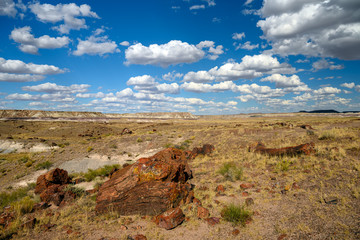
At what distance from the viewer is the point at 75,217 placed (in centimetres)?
813

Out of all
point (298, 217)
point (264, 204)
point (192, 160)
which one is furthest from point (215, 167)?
point (298, 217)

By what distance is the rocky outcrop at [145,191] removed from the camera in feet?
26.0

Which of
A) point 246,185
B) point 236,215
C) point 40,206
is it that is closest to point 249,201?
point 236,215

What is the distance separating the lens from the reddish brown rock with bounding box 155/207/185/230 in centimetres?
683

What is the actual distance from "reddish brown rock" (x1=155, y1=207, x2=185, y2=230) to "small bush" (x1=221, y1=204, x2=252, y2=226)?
172 cm

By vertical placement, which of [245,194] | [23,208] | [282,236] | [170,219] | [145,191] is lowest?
[23,208]

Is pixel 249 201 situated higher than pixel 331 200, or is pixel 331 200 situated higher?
pixel 331 200

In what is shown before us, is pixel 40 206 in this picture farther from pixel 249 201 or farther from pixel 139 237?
pixel 249 201

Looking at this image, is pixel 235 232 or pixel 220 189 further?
pixel 220 189

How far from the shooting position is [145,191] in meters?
8.12

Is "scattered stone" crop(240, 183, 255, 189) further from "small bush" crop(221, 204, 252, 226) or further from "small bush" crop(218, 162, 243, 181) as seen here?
"small bush" crop(221, 204, 252, 226)

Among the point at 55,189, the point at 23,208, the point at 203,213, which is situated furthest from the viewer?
the point at 55,189

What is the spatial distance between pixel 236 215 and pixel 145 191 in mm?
3912

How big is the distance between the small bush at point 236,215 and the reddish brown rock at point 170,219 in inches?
67.7
